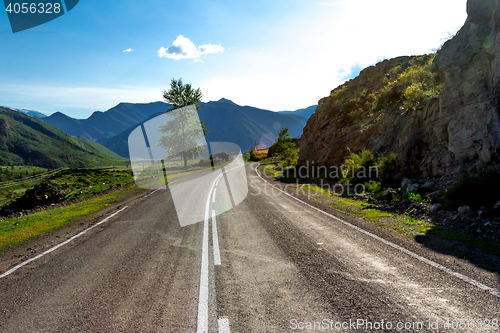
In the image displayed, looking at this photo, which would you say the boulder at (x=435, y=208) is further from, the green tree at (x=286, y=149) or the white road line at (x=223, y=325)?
the green tree at (x=286, y=149)

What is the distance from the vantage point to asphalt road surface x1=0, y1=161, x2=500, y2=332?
3.29 m

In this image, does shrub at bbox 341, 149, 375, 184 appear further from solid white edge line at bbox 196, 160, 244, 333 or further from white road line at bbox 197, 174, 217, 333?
solid white edge line at bbox 196, 160, 244, 333

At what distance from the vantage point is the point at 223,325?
3.21m

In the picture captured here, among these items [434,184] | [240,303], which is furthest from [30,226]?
[434,184]

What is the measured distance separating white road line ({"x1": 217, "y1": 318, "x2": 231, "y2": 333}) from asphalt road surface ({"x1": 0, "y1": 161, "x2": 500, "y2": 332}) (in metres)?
0.01

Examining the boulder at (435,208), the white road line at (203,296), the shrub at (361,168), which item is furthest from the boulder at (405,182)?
the white road line at (203,296)

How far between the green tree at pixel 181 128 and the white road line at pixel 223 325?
4260 cm

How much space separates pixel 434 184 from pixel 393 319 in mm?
9712

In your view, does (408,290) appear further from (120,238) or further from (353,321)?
(120,238)

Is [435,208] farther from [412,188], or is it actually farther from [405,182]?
[405,182]

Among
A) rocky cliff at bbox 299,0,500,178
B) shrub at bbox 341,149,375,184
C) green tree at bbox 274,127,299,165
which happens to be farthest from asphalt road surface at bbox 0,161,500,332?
green tree at bbox 274,127,299,165

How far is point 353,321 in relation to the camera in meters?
3.23

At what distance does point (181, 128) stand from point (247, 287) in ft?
142

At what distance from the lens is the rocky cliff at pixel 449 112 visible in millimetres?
9195
